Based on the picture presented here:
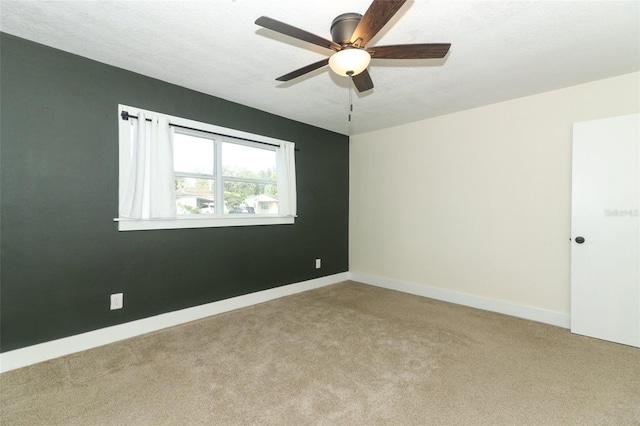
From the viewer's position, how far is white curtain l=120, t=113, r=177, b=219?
2.67 m

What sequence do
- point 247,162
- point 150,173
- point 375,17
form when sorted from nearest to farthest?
point 375,17, point 150,173, point 247,162

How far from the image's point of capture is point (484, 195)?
3541 mm

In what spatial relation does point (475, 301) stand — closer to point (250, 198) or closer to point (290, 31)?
point (250, 198)

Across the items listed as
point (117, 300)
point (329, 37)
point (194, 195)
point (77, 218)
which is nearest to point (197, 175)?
point (194, 195)

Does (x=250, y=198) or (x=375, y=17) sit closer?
(x=375, y=17)

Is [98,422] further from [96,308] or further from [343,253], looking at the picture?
[343,253]

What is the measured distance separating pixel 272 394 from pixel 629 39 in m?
3.59

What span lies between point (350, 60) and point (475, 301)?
3.25 m

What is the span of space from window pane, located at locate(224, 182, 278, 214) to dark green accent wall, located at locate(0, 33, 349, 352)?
1.09 ft

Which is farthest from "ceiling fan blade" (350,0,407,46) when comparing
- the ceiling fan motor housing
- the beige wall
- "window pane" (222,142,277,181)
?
the beige wall

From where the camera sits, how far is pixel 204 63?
99.3 inches

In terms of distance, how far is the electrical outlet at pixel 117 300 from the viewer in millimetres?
2604

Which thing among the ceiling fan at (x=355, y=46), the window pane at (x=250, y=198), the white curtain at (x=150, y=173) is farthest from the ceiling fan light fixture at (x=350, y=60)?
the window pane at (x=250, y=198)

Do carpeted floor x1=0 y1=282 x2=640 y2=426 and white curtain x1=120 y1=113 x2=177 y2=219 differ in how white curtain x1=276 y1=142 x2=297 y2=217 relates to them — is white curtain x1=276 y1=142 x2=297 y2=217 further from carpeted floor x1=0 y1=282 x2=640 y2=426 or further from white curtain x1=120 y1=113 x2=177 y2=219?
carpeted floor x1=0 y1=282 x2=640 y2=426
